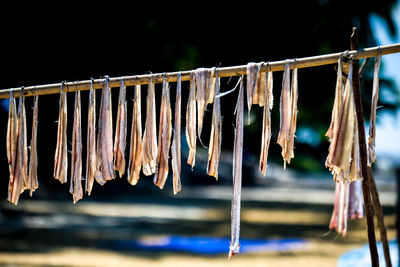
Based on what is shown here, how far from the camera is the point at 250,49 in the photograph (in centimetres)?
764

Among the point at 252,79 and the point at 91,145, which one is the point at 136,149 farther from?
the point at 252,79

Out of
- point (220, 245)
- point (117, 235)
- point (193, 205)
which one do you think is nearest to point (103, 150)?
point (220, 245)

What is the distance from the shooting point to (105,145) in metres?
3.08

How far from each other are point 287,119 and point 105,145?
1.14 meters

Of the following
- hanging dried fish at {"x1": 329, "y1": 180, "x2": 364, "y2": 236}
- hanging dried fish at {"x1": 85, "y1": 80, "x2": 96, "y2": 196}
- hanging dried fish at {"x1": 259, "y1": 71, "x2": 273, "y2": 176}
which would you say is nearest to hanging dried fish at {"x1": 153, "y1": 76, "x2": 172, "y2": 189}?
hanging dried fish at {"x1": 85, "y1": 80, "x2": 96, "y2": 196}

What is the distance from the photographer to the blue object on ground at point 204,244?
9.45m

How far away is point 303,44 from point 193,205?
1160cm

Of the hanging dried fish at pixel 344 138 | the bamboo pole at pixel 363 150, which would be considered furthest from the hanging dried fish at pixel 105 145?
the bamboo pole at pixel 363 150

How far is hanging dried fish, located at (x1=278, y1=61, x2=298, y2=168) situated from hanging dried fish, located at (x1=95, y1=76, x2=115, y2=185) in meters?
1.06

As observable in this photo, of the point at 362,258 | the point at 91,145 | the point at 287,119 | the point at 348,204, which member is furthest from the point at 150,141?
the point at 362,258

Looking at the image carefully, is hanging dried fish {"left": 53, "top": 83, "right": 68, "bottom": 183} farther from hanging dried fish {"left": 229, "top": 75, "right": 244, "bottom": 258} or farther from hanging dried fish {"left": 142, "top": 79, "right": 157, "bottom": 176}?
hanging dried fish {"left": 229, "top": 75, "right": 244, "bottom": 258}

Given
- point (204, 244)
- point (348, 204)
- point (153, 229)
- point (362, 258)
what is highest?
point (348, 204)

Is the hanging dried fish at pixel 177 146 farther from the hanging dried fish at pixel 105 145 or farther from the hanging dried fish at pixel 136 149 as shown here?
the hanging dried fish at pixel 105 145

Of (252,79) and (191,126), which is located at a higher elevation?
(252,79)
